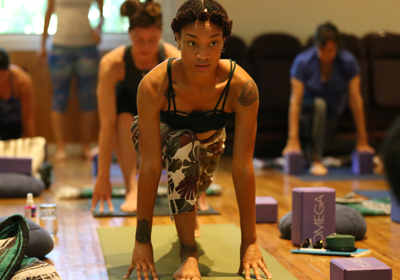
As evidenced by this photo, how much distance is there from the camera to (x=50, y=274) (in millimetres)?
1463

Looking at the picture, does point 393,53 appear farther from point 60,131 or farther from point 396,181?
point 396,181

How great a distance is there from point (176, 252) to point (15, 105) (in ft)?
6.88

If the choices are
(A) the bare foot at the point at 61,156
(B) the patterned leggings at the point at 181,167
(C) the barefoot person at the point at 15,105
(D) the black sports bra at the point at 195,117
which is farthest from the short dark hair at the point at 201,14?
(A) the bare foot at the point at 61,156

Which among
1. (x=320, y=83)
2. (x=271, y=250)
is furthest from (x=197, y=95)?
(x=320, y=83)

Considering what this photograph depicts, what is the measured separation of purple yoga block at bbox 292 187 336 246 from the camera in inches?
74.0

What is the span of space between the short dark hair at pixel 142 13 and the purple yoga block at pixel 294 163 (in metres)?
1.64

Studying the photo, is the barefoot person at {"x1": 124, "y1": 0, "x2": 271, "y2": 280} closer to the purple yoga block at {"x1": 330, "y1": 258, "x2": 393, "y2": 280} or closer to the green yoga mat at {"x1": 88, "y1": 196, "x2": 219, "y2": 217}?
the purple yoga block at {"x1": 330, "y1": 258, "x2": 393, "y2": 280}

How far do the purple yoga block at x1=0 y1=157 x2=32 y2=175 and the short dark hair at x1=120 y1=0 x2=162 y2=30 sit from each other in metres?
1.08

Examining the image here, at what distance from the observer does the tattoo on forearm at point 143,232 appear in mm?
1561

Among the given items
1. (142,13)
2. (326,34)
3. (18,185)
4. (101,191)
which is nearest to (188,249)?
(101,191)

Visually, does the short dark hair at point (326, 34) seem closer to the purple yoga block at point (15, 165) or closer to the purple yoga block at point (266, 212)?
the purple yoga block at point (266, 212)

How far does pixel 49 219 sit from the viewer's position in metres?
2.16

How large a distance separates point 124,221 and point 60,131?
223cm

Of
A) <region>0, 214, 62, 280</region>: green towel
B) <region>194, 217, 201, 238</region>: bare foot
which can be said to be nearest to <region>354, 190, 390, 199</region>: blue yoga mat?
<region>194, 217, 201, 238</region>: bare foot
